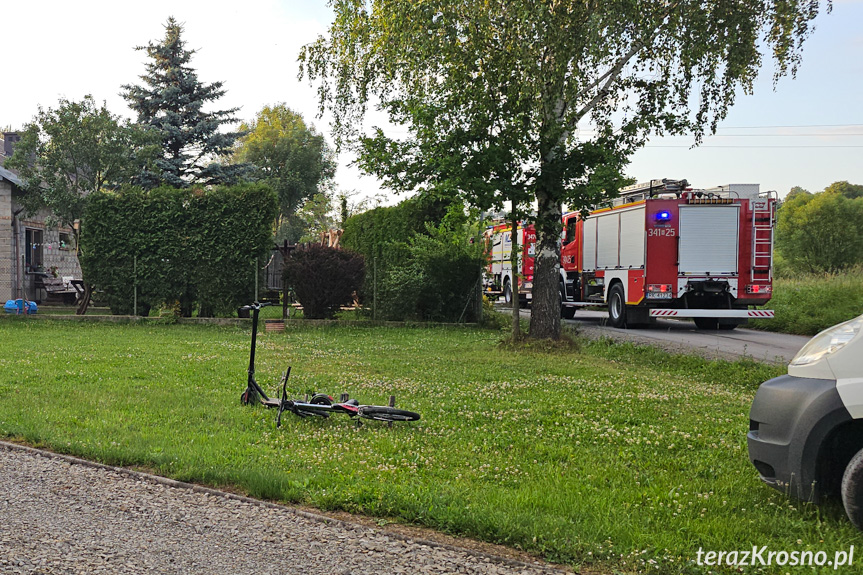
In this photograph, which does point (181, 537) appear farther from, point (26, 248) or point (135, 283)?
point (26, 248)

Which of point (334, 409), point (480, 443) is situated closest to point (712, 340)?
point (480, 443)

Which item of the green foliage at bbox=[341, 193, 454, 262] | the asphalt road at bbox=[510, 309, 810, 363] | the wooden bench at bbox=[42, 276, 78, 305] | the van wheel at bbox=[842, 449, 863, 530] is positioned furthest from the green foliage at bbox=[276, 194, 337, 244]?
the van wheel at bbox=[842, 449, 863, 530]

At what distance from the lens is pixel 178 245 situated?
819 inches

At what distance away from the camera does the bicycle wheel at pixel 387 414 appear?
6.64 metres

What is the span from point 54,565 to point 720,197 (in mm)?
18344

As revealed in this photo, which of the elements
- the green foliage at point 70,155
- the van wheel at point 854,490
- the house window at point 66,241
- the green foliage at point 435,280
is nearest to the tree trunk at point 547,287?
the green foliage at point 435,280

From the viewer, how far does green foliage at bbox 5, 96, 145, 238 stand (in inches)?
935

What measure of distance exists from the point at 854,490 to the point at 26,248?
29.2m

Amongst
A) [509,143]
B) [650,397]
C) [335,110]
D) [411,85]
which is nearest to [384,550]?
[650,397]

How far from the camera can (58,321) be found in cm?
2019

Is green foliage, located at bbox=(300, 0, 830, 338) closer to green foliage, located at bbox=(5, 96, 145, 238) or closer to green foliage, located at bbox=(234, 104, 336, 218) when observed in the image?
green foliage, located at bbox=(5, 96, 145, 238)

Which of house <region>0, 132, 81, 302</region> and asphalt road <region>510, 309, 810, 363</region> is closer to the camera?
asphalt road <region>510, 309, 810, 363</region>

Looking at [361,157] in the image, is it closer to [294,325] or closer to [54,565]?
[294,325]

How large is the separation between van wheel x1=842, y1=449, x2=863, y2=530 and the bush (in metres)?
16.6
